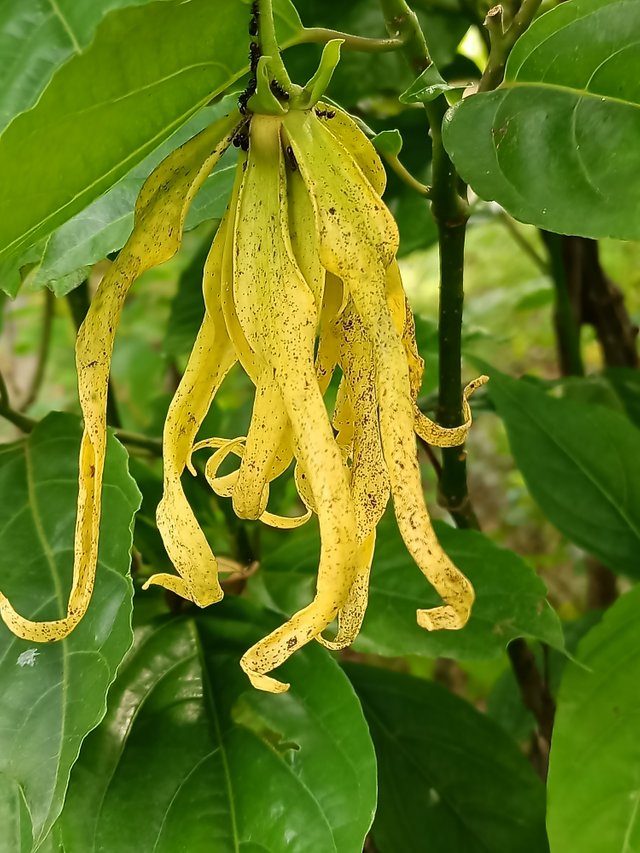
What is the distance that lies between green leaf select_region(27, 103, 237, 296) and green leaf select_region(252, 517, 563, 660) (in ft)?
0.73

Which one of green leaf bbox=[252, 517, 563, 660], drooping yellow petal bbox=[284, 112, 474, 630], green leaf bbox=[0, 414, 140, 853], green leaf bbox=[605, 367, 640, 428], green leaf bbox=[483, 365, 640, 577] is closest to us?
drooping yellow petal bbox=[284, 112, 474, 630]

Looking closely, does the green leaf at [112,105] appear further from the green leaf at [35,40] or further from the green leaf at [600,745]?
the green leaf at [600,745]

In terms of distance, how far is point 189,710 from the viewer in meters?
0.43

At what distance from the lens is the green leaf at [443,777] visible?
1.71 ft

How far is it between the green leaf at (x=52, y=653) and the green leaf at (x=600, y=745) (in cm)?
24

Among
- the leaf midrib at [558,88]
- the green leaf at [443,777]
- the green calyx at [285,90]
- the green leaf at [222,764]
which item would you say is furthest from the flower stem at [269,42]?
the green leaf at [443,777]

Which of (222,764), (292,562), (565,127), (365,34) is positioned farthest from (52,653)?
(365,34)

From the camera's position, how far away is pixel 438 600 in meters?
0.48

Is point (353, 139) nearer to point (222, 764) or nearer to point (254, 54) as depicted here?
point (254, 54)

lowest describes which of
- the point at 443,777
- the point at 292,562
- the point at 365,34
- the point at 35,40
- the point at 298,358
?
the point at 443,777

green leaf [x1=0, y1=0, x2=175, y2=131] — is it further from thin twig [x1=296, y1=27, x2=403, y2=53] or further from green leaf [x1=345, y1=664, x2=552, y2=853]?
green leaf [x1=345, y1=664, x2=552, y2=853]

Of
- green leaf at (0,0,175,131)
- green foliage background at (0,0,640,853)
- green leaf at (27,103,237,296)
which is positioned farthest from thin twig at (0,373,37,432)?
green leaf at (0,0,175,131)

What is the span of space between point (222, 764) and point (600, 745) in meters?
0.19

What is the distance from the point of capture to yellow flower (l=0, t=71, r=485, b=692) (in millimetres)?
235
